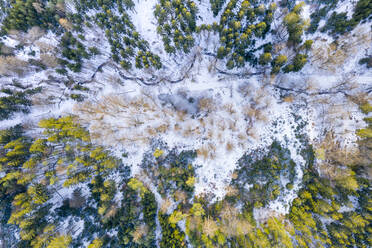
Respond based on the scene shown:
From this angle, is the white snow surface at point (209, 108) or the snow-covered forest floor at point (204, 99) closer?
the snow-covered forest floor at point (204, 99)

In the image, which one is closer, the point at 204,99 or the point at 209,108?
the point at 209,108

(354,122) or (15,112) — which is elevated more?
(354,122)

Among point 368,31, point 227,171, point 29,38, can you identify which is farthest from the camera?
point 29,38

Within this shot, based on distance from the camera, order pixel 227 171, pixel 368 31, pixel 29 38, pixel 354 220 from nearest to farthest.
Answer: pixel 354 220 → pixel 368 31 → pixel 227 171 → pixel 29 38

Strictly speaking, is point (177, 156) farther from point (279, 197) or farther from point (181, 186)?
point (279, 197)

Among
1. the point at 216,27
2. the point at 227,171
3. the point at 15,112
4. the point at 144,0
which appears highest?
the point at 144,0

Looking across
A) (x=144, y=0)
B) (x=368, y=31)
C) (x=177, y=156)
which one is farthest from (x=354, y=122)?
(x=144, y=0)

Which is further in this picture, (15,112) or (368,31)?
(15,112)

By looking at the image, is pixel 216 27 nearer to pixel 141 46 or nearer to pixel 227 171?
pixel 141 46

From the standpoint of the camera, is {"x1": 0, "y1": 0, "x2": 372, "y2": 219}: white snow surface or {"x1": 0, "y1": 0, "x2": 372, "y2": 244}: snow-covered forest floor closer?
{"x1": 0, "y1": 0, "x2": 372, "y2": 244}: snow-covered forest floor

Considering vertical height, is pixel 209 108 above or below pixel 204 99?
below
